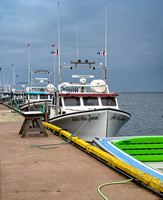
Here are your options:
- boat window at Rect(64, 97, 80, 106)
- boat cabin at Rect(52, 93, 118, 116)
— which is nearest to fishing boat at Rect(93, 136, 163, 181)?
boat cabin at Rect(52, 93, 118, 116)

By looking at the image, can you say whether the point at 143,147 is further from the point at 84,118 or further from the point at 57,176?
the point at 84,118

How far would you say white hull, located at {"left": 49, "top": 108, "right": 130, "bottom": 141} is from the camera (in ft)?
44.1

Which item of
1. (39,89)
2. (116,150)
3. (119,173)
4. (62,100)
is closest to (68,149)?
(116,150)

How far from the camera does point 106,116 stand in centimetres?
1344

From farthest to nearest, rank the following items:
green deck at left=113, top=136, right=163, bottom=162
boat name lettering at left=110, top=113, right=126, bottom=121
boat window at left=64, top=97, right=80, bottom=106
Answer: boat window at left=64, top=97, right=80, bottom=106, boat name lettering at left=110, top=113, right=126, bottom=121, green deck at left=113, top=136, right=163, bottom=162

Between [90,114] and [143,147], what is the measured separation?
17.2 feet

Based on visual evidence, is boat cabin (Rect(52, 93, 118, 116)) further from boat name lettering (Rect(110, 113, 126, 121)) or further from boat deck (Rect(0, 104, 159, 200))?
boat deck (Rect(0, 104, 159, 200))

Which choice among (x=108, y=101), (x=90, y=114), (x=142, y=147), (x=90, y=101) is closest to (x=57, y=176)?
(x=142, y=147)

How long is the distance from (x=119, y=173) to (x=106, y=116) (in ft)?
26.1

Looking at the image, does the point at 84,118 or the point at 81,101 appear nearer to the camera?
the point at 84,118

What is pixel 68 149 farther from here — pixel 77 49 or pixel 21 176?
pixel 77 49

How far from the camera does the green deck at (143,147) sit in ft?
27.1

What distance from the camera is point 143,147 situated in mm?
8445

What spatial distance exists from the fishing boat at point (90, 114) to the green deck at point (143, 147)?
470 centimetres
